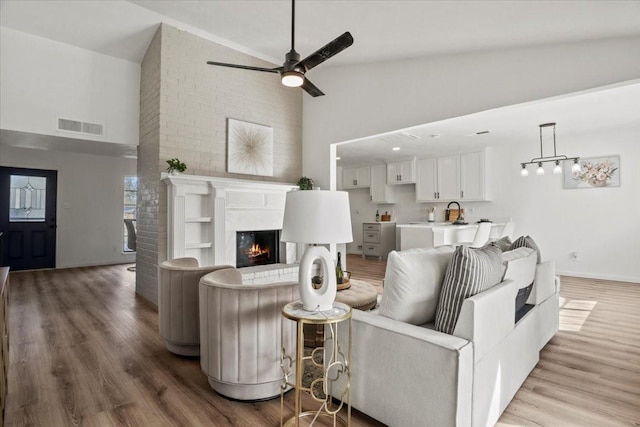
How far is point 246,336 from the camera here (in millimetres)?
1930

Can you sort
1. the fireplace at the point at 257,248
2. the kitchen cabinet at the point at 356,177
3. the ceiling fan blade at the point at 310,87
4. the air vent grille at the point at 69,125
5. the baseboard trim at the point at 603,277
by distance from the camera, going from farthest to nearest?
1. the kitchen cabinet at the point at 356,177
2. the baseboard trim at the point at 603,277
3. the fireplace at the point at 257,248
4. the air vent grille at the point at 69,125
5. the ceiling fan blade at the point at 310,87

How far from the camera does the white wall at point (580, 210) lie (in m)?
5.52

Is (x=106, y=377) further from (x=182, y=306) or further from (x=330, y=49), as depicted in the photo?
(x=330, y=49)

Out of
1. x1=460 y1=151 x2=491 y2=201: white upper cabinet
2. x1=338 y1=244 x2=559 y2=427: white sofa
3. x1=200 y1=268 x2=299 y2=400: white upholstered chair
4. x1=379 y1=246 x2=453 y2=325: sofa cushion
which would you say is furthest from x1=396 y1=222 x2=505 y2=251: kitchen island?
x1=200 y1=268 x2=299 y2=400: white upholstered chair

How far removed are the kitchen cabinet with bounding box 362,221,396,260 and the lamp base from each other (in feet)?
21.4

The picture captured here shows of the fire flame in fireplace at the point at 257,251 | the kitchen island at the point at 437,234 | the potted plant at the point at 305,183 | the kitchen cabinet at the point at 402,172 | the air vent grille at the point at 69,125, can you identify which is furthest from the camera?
the kitchen cabinet at the point at 402,172

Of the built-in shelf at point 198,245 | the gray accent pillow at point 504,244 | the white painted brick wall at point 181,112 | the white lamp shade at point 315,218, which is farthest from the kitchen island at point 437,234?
the white lamp shade at point 315,218

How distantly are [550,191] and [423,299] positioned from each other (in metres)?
5.83

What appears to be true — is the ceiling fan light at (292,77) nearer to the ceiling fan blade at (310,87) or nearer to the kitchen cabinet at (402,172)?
the ceiling fan blade at (310,87)

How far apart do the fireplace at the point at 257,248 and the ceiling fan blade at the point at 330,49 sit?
286cm

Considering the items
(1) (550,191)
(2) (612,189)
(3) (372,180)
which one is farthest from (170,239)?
(2) (612,189)

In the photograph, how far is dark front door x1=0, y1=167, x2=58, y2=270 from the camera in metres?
6.16

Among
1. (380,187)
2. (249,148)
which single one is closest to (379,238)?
(380,187)

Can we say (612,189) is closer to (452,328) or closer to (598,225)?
(598,225)
